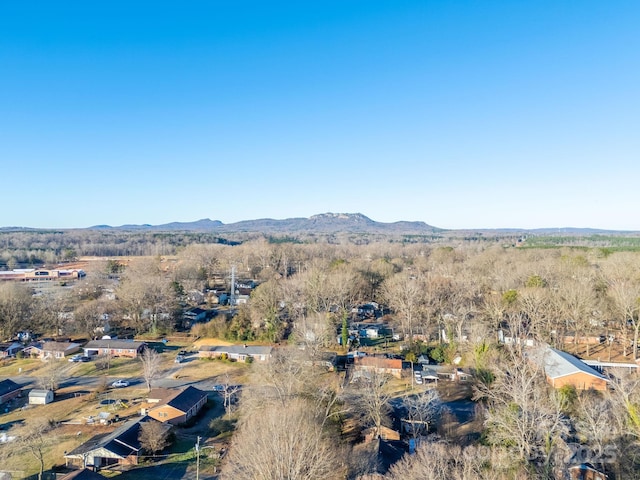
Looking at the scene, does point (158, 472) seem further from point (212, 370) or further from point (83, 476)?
point (212, 370)

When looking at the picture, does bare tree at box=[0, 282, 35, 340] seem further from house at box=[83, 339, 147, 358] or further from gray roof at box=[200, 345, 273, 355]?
gray roof at box=[200, 345, 273, 355]

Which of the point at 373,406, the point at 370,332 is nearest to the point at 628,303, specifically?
the point at 370,332

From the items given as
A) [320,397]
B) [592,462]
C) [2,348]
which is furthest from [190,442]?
[2,348]

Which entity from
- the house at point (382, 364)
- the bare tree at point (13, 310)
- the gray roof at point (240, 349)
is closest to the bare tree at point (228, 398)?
the gray roof at point (240, 349)

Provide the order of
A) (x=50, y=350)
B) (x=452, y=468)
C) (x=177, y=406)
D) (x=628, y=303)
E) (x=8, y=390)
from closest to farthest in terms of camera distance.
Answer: (x=452, y=468)
(x=177, y=406)
(x=8, y=390)
(x=628, y=303)
(x=50, y=350)

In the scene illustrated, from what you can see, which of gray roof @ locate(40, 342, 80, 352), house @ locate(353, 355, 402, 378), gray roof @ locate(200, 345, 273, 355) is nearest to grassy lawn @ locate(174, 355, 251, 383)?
gray roof @ locate(200, 345, 273, 355)

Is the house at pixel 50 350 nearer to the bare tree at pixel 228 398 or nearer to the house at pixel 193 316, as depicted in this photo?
the house at pixel 193 316
